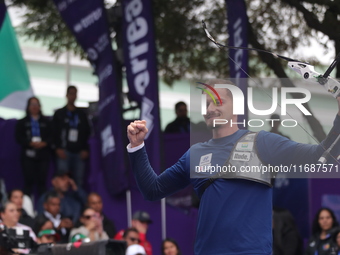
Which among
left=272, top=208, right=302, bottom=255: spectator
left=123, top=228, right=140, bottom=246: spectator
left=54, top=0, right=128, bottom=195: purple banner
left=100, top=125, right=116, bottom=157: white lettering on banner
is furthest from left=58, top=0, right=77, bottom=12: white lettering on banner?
left=272, top=208, right=302, bottom=255: spectator

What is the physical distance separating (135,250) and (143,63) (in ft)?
8.44

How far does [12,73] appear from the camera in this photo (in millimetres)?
14797

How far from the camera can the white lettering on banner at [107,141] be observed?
12.8 meters

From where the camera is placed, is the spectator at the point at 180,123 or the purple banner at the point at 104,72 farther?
the spectator at the point at 180,123

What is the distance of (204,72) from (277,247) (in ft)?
15.7

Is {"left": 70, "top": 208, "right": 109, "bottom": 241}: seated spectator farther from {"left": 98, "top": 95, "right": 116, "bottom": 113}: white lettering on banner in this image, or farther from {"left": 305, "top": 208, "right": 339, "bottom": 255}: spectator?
{"left": 305, "top": 208, "right": 339, "bottom": 255}: spectator

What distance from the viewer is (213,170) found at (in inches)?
224

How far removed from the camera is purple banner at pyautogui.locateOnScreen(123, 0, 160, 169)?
11.9 meters

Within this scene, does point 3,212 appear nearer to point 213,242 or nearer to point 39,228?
point 39,228

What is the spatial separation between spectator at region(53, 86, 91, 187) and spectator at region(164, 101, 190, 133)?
48.5 inches

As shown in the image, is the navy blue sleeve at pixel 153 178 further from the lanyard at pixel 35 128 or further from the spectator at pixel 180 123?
the lanyard at pixel 35 128

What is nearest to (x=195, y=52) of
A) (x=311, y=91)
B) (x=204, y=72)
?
(x=204, y=72)

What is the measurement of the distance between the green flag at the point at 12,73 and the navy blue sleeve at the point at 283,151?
9.47m

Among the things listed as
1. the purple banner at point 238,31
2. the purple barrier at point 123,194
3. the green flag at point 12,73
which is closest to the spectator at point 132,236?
the purple barrier at point 123,194
